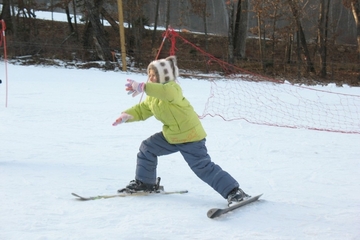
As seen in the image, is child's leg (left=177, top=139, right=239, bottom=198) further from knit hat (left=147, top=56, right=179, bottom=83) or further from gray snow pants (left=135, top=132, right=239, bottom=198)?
knit hat (left=147, top=56, right=179, bottom=83)

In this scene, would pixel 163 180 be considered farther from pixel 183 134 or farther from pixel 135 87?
pixel 135 87

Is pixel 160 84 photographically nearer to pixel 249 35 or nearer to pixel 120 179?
pixel 120 179

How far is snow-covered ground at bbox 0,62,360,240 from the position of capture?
138 inches

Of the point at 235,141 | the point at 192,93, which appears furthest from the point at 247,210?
the point at 192,93

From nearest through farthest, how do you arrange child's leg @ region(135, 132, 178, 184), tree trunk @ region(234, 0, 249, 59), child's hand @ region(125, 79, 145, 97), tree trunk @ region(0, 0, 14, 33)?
1. child's hand @ region(125, 79, 145, 97)
2. child's leg @ region(135, 132, 178, 184)
3. tree trunk @ region(0, 0, 14, 33)
4. tree trunk @ region(234, 0, 249, 59)

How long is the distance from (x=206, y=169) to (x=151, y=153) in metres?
0.55

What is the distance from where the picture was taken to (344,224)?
3691 millimetres

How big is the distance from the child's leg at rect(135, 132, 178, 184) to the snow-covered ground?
238 millimetres

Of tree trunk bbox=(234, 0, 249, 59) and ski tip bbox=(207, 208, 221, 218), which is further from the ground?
tree trunk bbox=(234, 0, 249, 59)

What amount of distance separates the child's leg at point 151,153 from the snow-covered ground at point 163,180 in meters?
0.24

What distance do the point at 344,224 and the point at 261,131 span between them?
442 cm

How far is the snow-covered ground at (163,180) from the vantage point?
11.5 ft

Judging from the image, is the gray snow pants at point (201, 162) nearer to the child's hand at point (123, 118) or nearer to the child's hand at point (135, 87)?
the child's hand at point (123, 118)

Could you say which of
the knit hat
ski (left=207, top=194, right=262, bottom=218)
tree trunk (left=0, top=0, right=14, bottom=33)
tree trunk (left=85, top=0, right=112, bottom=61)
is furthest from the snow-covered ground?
tree trunk (left=0, top=0, right=14, bottom=33)
